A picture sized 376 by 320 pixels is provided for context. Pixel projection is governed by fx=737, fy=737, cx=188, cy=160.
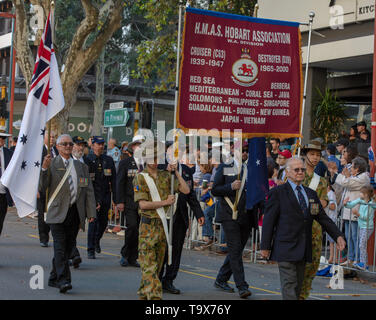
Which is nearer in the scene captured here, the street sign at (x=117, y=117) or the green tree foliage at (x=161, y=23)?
the street sign at (x=117, y=117)

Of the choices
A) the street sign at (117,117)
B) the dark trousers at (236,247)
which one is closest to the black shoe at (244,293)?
the dark trousers at (236,247)

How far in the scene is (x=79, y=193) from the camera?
998cm

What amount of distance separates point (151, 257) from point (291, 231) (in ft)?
5.82

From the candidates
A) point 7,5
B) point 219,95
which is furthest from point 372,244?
point 7,5

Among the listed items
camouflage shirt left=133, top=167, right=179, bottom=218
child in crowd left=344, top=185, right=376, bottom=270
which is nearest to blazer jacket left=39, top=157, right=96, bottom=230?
camouflage shirt left=133, top=167, right=179, bottom=218

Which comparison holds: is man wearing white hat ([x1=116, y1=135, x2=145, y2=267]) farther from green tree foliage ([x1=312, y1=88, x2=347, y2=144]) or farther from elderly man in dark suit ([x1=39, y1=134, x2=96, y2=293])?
green tree foliage ([x1=312, y1=88, x2=347, y2=144])

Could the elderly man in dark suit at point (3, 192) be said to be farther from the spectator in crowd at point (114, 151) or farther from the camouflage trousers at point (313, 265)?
the spectator in crowd at point (114, 151)

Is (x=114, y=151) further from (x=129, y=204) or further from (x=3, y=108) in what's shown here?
(x=3, y=108)

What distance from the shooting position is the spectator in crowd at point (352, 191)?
39.9 feet

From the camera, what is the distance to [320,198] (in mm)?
8953

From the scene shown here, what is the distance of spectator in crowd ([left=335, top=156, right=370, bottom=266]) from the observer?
12164mm

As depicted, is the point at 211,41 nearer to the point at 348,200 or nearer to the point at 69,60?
the point at 348,200

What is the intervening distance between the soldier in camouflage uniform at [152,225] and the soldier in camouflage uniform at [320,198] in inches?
61.7

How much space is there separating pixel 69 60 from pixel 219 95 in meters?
14.1
